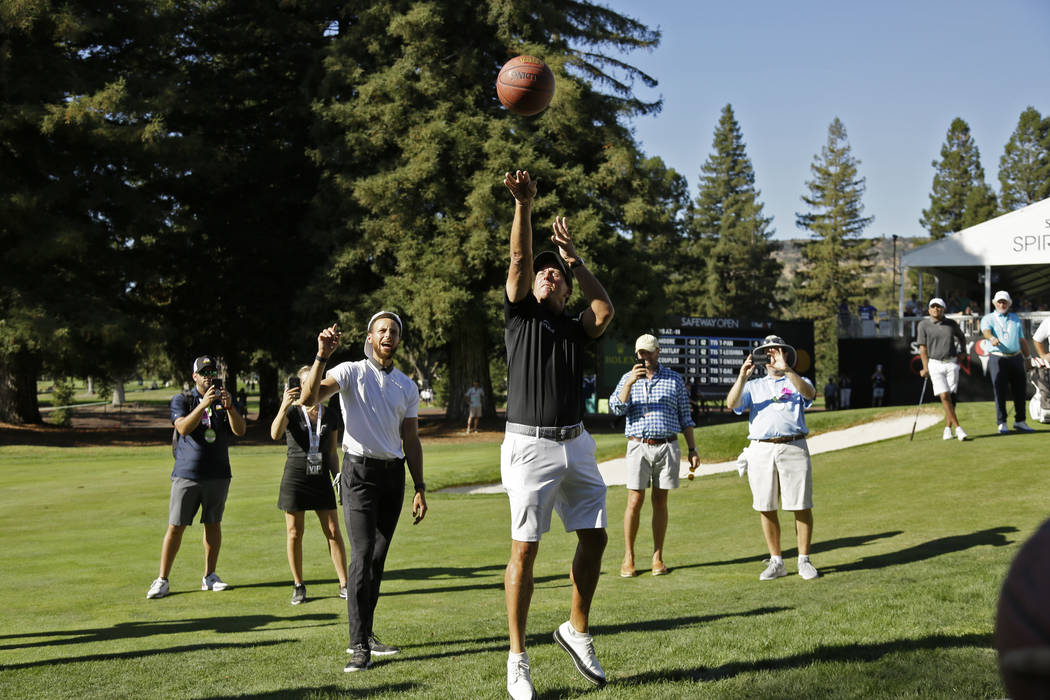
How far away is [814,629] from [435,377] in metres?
82.0

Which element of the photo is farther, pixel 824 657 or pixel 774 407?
pixel 774 407

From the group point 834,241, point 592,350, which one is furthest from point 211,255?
point 834,241

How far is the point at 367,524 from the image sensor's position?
630 cm

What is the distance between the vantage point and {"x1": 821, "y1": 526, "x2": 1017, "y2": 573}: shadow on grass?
9.12 m

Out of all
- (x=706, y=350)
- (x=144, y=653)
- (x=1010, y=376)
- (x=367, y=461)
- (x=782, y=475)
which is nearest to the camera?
(x=367, y=461)

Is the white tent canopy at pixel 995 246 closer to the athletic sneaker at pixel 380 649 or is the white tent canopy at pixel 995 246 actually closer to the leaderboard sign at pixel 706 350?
the leaderboard sign at pixel 706 350

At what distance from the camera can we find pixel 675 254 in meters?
82.9

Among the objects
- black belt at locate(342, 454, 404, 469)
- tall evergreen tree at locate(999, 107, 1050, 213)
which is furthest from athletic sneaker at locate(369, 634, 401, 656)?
tall evergreen tree at locate(999, 107, 1050, 213)

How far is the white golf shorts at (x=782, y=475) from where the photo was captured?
906cm

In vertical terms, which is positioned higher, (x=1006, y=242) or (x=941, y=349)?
(x=1006, y=242)

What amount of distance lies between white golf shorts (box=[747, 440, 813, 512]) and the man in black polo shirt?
4.16 meters

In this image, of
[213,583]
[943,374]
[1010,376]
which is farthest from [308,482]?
[1010,376]

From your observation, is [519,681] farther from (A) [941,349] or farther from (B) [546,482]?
(A) [941,349]

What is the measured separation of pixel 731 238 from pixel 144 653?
295 feet
